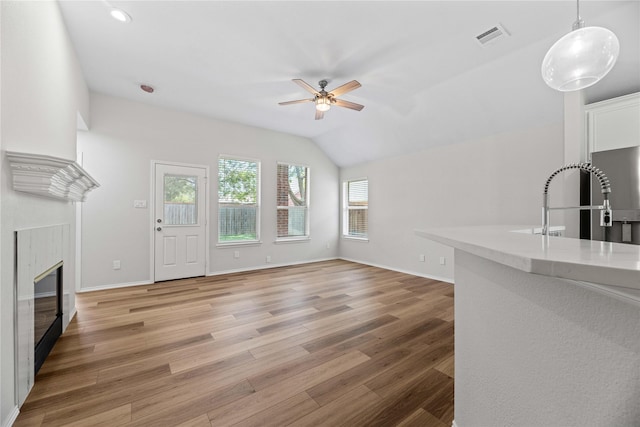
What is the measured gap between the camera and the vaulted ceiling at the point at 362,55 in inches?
93.1

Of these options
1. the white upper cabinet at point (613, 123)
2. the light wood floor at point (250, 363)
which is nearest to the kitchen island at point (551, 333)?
the light wood floor at point (250, 363)

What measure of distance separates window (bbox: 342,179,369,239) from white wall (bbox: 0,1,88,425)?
5.02 meters

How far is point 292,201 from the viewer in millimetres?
6176

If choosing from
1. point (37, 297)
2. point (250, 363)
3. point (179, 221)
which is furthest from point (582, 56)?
point (179, 221)

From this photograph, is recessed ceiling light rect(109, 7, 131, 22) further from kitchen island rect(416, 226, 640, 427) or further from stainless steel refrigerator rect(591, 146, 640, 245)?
stainless steel refrigerator rect(591, 146, 640, 245)

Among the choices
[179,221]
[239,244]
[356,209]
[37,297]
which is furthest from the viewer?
[356,209]

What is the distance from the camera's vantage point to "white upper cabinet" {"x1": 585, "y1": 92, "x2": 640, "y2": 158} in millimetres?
2480

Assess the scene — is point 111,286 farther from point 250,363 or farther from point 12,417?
point 250,363

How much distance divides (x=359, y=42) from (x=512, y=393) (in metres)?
3.02

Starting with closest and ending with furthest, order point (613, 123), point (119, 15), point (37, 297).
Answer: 1. point (37, 297)
2. point (119, 15)
3. point (613, 123)

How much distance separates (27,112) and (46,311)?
1.57 metres

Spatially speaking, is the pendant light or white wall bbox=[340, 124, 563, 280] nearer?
the pendant light

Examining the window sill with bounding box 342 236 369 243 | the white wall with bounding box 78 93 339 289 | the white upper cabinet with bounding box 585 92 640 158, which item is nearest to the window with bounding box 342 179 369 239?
the window sill with bounding box 342 236 369 243

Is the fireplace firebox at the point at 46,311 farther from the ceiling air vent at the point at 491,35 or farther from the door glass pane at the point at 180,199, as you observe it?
the ceiling air vent at the point at 491,35
